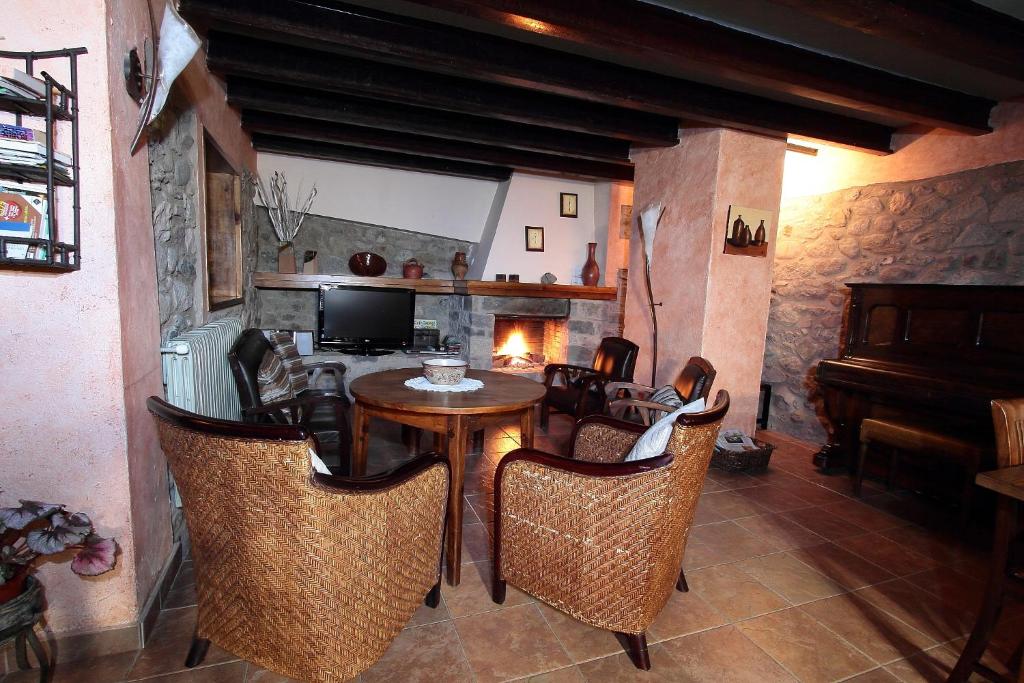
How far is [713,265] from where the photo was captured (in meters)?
3.43

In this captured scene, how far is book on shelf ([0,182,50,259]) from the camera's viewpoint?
4.10 ft

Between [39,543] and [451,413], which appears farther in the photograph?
[451,413]

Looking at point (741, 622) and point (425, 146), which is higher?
point (425, 146)

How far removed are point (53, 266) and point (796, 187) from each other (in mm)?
4763

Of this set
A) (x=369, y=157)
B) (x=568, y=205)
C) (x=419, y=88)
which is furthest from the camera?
(x=568, y=205)

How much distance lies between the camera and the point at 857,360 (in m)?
3.12

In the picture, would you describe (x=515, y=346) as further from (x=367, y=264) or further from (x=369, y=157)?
(x=369, y=157)

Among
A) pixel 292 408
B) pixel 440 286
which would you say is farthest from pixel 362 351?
pixel 292 408

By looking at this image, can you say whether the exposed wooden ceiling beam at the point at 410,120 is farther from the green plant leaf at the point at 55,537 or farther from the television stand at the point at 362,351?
the green plant leaf at the point at 55,537

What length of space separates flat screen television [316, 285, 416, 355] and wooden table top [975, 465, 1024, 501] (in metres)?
4.30

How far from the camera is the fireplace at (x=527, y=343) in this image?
17.4 feet

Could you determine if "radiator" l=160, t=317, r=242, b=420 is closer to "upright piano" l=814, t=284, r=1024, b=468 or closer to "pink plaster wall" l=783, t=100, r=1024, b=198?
"upright piano" l=814, t=284, r=1024, b=468

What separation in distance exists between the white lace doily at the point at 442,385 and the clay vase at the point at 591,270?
9.67 feet

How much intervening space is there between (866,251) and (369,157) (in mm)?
4146
